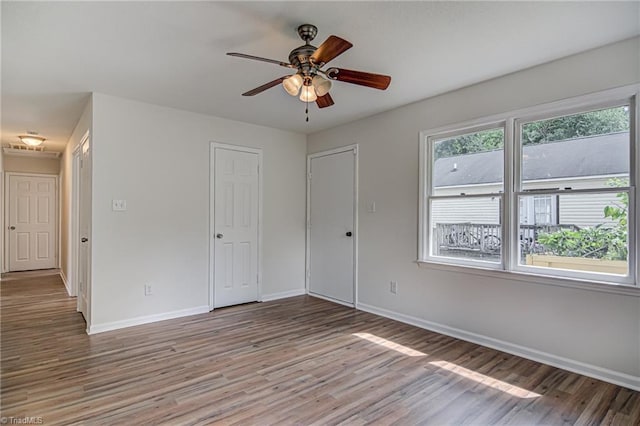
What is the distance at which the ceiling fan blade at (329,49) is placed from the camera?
1.88 meters

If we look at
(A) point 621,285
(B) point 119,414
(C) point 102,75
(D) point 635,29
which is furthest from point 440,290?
(C) point 102,75

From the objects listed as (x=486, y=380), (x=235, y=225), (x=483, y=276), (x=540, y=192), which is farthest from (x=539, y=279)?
(x=235, y=225)

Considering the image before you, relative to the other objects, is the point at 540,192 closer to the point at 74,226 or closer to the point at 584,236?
the point at 584,236

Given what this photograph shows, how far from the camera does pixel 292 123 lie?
182 inches

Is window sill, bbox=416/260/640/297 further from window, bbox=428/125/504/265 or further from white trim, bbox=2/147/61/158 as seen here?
white trim, bbox=2/147/61/158

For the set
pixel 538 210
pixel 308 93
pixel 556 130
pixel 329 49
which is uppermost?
pixel 329 49

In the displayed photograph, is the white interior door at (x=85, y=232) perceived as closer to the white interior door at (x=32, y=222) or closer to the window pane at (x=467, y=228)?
the window pane at (x=467, y=228)

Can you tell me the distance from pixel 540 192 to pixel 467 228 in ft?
2.45

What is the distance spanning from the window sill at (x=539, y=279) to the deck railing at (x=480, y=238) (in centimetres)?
17

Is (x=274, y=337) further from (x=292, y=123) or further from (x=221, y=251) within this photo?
(x=292, y=123)

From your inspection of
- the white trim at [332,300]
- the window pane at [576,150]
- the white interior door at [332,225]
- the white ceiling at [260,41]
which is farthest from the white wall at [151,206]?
the window pane at [576,150]

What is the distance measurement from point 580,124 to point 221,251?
13.0 feet

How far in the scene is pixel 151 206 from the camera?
383 centimetres

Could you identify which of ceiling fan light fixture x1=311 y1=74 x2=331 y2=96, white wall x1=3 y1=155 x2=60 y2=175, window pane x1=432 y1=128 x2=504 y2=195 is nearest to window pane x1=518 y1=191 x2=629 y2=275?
window pane x1=432 y1=128 x2=504 y2=195
